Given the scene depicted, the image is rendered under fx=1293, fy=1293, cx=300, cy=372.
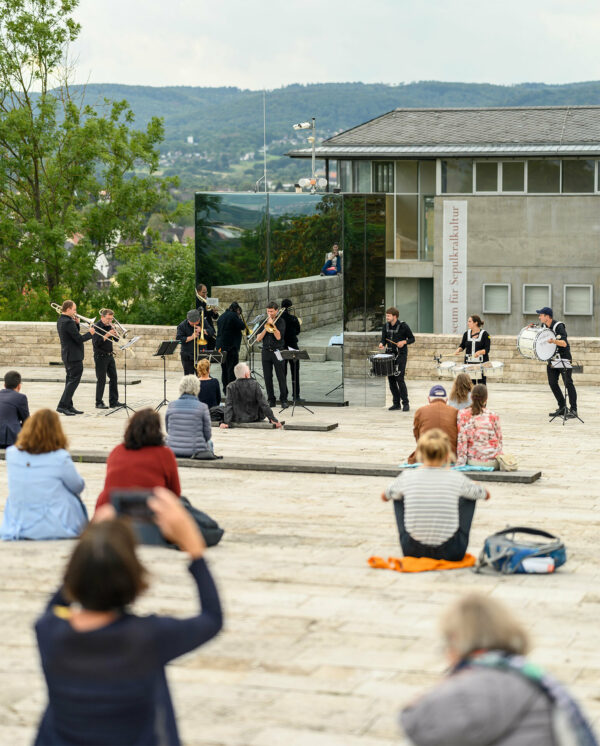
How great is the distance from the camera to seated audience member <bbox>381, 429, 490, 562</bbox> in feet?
31.3

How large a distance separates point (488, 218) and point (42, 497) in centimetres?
3831

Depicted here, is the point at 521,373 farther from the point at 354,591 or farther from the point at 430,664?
the point at 430,664

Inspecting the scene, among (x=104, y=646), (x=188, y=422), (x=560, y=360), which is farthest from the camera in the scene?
(x=560, y=360)

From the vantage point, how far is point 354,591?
9.27 meters

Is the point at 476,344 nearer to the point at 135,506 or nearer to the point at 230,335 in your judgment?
the point at 230,335

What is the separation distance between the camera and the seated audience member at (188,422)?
13844 millimetres

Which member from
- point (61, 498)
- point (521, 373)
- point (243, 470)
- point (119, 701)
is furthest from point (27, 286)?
point (119, 701)

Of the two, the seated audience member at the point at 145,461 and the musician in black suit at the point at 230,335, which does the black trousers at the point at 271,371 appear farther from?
the seated audience member at the point at 145,461

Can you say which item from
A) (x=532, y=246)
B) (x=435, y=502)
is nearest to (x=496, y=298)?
(x=532, y=246)

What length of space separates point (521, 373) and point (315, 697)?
65.5ft

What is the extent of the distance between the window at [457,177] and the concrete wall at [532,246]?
0.43 metres

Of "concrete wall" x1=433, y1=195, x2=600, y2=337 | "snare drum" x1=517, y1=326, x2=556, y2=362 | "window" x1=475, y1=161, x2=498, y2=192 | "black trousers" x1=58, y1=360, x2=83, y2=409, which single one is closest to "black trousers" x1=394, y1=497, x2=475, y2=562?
"snare drum" x1=517, y1=326, x2=556, y2=362

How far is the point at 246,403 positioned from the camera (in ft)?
62.8

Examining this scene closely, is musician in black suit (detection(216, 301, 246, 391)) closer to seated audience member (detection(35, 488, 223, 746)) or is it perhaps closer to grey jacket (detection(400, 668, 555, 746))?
seated audience member (detection(35, 488, 223, 746))
